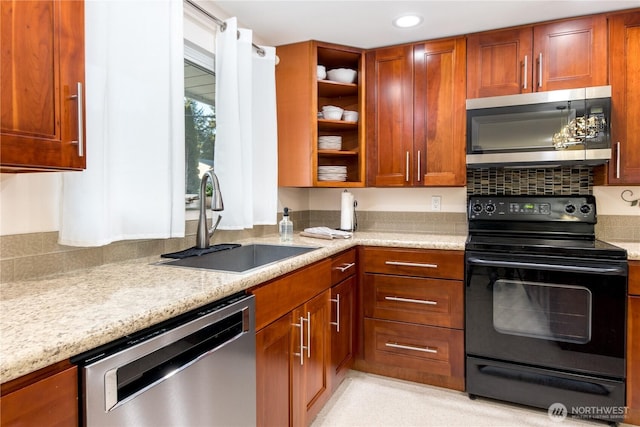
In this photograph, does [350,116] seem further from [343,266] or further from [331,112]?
[343,266]

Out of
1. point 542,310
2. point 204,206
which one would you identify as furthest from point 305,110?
point 542,310

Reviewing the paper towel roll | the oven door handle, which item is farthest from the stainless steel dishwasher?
the paper towel roll

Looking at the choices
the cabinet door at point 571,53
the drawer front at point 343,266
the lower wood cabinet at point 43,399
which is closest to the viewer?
the lower wood cabinet at point 43,399

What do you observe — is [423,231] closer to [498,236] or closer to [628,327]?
[498,236]

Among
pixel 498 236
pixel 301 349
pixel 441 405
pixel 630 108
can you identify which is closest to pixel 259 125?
pixel 301 349

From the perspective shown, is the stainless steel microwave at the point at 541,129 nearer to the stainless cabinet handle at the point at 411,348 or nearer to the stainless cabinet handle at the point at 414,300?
the stainless cabinet handle at the point at 414,300

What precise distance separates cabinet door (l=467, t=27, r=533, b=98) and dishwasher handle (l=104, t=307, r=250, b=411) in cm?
208

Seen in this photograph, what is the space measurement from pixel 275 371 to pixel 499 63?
7.40 ft

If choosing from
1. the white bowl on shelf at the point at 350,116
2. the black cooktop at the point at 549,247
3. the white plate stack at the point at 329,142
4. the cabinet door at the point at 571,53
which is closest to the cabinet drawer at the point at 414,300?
the black cooktop at the point at 549,247

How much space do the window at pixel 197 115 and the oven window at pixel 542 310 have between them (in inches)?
72.0

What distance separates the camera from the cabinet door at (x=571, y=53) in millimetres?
2131

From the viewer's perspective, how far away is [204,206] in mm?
1825

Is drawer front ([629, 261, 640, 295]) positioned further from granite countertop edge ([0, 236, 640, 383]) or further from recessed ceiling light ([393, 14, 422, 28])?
recessed ceiling light ([393, 14, 422, 28])

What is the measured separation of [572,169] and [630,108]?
0.47 m
